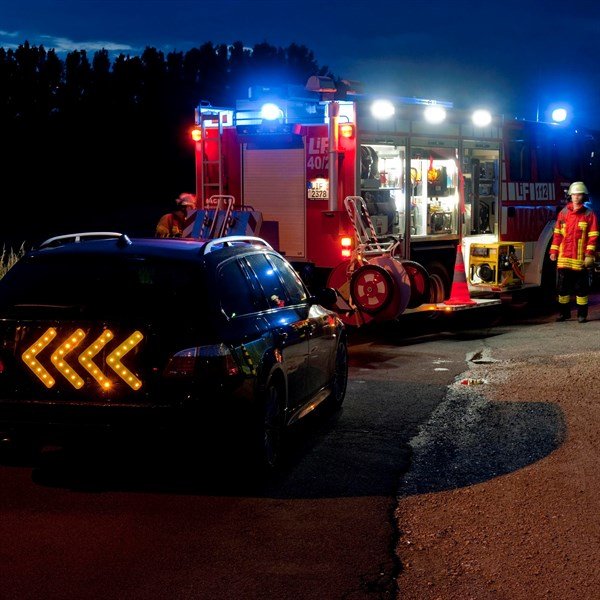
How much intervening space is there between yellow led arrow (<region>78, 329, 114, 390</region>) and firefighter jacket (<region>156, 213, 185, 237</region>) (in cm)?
828

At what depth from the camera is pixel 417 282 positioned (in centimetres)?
1313

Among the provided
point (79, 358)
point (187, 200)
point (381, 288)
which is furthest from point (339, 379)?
point (187, 200)

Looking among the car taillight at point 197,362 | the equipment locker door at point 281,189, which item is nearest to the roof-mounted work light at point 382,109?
the equipment locker door at point 281,189

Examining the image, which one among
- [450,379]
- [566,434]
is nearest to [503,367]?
[450,379]

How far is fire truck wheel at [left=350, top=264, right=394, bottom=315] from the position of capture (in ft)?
40.7

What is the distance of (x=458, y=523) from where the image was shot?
18.6ft

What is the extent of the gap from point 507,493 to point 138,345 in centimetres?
231

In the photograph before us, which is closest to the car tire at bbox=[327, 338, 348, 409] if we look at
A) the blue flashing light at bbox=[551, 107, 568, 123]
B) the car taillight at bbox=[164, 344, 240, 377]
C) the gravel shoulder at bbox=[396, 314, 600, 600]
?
the gravel shoulder at bbox=[396, 314, 600, 600]

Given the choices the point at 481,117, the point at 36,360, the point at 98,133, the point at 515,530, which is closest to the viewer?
the point at 515,530

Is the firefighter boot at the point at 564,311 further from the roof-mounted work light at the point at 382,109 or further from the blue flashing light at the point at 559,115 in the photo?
the blue flashing light at the point at 559,115

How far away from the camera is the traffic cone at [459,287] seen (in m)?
14.2

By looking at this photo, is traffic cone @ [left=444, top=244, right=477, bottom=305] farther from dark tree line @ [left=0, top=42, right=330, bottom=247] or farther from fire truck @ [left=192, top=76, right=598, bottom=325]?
dark tree line @ [left=0, top=42, right=330, bottom=247]

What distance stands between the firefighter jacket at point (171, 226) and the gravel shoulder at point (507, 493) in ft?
18.0

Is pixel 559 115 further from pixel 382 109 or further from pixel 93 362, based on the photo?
pixel 93 362
